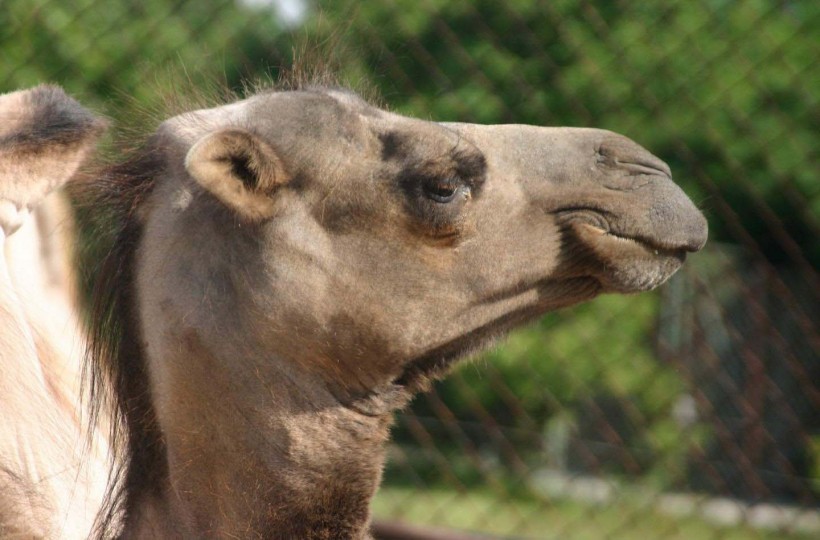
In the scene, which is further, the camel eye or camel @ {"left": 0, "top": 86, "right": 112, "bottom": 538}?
camel @ {"left": 0, "top": 86, "right": 112, "bottom": 538}

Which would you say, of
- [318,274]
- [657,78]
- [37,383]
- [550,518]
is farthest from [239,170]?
[550,518]

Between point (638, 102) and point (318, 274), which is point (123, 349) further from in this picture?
point (638, 102)

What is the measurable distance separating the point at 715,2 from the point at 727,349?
1.96 meters

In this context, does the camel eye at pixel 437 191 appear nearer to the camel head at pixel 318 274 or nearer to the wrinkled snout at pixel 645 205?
the camel head at pixel 318 274

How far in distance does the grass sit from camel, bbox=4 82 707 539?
7.00 feet

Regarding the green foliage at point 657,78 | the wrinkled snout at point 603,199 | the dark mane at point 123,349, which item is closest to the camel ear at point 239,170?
the dark mane at point 123,349

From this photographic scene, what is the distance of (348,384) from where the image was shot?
224cm

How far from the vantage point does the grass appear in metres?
4.32

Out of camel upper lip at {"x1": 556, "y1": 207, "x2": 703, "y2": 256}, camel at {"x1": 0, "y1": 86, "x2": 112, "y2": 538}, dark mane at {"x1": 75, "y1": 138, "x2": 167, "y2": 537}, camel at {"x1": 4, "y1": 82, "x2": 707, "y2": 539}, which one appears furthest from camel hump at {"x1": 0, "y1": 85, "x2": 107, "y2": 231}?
camel upper lip at {"x1": 556, "y1": 207, "x2": 703, "y2": 256}

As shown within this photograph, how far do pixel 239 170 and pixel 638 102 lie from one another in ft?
6.61

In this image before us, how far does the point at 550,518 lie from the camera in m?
5.26

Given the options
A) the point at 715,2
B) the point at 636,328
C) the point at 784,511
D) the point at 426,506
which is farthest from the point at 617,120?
the point at 426,506

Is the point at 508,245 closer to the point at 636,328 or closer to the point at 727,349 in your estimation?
the point at 636,328

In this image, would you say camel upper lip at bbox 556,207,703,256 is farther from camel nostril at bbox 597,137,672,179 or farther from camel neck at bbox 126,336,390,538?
camel neck at bbox 126,336,390,538
